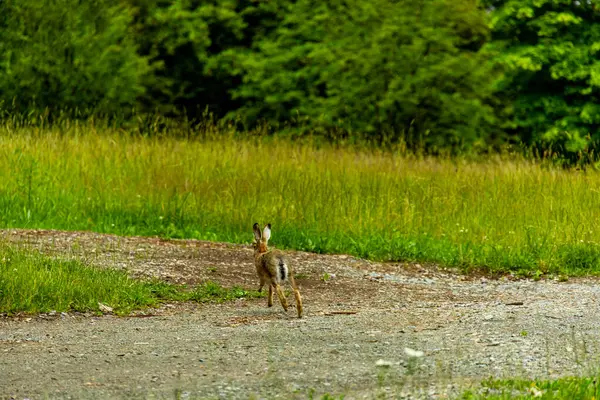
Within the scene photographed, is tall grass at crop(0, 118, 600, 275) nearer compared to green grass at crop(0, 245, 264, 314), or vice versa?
green grass at crop(0, 245, 264, 314)

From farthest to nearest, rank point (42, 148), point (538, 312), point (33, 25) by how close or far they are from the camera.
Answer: point (33, 25) < point (42, 148) < point (538, 312)

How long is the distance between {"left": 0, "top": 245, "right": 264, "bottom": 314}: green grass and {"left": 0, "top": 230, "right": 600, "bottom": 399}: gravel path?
0.83 ft

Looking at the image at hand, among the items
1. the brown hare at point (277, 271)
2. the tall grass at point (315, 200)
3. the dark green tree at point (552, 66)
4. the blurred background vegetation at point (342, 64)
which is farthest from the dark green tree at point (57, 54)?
the brown hare at point (277, 271)

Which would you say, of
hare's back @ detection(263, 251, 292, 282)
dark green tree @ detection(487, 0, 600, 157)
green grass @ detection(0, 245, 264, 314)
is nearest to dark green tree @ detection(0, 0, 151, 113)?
dark green tree @ detection(487, 0, 600, 157)

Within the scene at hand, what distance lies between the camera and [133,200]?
14750mm

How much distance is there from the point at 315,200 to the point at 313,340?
6.99 m

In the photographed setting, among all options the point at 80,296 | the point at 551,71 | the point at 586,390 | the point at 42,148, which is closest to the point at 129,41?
the point at 551,71

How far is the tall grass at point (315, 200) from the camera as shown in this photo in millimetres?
12984

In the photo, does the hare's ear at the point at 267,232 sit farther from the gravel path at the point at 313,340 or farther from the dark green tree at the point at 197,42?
the dark green tree at the point at 197,42

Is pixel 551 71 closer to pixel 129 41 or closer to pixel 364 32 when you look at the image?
pixel 364 32

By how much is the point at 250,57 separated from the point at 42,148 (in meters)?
18.3

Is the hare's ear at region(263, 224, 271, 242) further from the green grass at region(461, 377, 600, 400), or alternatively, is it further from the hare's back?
the green grass at region(461, 377, 600, 400)

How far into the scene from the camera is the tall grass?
12984mm

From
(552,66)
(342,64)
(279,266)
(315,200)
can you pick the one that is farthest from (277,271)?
(342,64)
